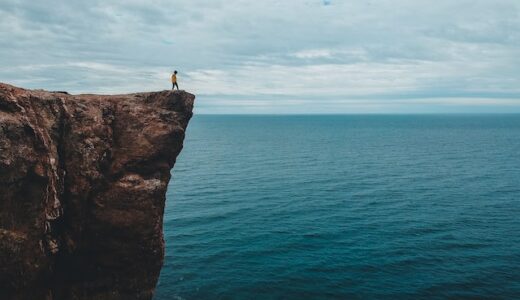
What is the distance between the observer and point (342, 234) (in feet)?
184

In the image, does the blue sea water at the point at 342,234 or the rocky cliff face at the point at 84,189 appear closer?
the rocky cliff face at the point at 84,189

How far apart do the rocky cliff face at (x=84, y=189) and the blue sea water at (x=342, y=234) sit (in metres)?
12.6

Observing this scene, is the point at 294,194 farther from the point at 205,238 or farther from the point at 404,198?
the point at 205,238

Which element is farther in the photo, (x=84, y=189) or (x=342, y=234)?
(x=342, y=234)

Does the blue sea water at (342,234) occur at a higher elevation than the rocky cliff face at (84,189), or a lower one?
lower

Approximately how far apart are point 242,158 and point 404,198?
202 ft

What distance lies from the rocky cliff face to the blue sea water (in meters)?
12.6

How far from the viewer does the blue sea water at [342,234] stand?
42.4 m

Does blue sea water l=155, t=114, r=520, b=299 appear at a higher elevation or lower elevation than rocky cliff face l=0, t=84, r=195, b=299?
lower

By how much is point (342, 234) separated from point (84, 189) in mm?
37674

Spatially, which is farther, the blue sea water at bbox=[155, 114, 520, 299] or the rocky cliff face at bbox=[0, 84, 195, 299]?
the blue sea water at bbox=[155, 114, 520, 299]

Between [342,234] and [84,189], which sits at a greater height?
[84,189]

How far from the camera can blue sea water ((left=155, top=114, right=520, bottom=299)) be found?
139ft

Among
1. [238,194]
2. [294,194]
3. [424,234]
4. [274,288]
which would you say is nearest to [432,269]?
[424,234]
